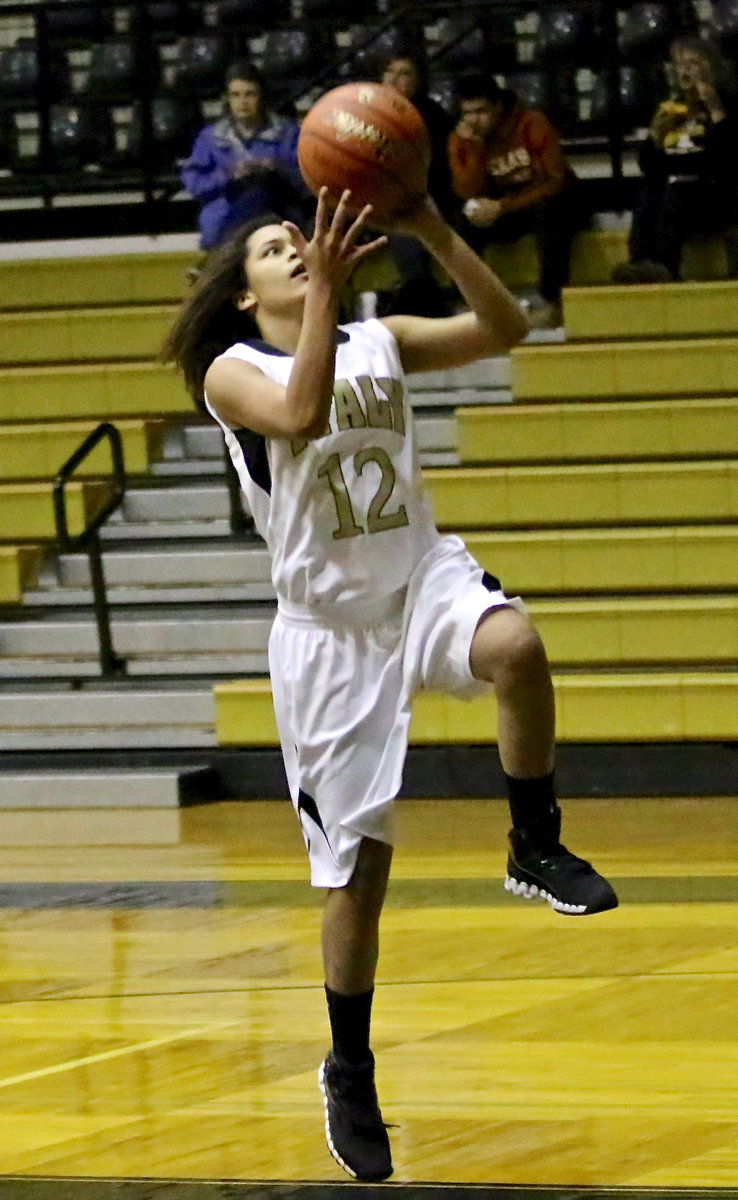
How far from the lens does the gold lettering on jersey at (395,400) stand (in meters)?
3.17

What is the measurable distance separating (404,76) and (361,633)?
5.13m

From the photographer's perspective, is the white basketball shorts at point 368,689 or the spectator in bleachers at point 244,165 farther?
the spectator in bleachers at point 244,165

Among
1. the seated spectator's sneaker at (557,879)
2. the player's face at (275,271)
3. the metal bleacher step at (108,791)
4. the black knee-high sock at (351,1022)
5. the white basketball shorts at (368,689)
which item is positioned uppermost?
the player's face at (275,271)

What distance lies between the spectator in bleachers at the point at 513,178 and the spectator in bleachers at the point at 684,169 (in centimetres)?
30

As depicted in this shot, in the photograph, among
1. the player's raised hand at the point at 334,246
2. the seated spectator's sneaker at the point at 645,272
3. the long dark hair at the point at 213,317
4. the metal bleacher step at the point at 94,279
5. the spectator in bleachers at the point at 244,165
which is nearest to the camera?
the player's raised hand at the point at 334,246

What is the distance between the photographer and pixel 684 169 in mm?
8094

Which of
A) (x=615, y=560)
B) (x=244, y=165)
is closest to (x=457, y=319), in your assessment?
(x=615, y=560)

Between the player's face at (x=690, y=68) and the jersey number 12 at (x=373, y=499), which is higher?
the player's face at (x=690, y=68)

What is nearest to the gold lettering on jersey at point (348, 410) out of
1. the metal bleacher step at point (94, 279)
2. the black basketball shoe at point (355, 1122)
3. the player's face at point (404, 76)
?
the black basketball shoe at point (355, 1122)

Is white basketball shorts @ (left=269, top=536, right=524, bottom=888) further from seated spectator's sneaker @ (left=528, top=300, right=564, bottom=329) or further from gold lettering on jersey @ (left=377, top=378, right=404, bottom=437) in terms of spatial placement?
seated spectator's sneaker @ (left=528, top=300, right=564, bottom=329)

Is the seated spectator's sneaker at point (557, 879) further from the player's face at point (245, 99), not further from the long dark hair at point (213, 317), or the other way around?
the player's face at point (245, 99)

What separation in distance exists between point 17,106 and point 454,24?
2.24m

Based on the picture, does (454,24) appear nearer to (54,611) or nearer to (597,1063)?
(54,611)

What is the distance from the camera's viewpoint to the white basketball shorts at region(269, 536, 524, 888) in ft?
10.2
